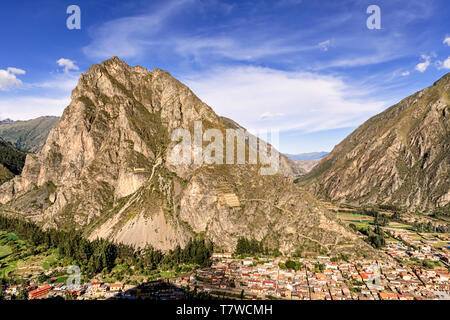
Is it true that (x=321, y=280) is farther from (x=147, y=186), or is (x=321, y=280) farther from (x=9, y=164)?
(x=9, y=164)

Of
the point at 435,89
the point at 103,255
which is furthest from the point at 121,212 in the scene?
the point at 435,89

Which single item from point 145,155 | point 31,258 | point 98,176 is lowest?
point 31,258

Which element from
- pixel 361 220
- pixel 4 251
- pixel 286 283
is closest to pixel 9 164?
pixel 4 251

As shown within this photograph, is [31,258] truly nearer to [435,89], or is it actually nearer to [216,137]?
[216,137]

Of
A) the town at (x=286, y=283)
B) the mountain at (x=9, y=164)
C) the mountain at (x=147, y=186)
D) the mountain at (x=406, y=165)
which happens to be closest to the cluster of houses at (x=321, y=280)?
the town at (x=286, y=283)
